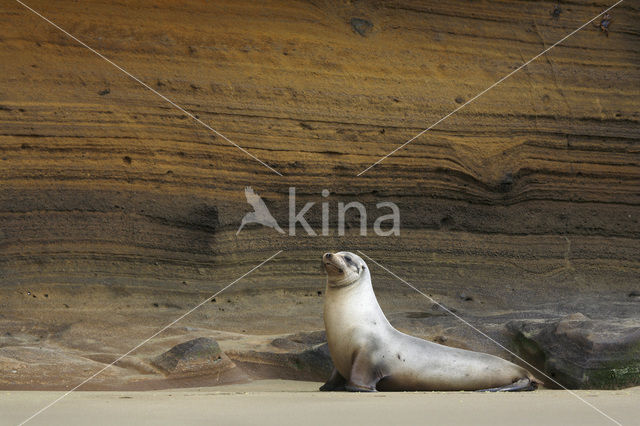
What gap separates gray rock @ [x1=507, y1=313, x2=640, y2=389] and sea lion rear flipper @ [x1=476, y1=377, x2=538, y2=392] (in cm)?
39

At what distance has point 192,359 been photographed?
246 inches

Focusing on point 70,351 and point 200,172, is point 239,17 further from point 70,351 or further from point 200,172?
point 70,351

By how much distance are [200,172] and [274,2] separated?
2.04 metres

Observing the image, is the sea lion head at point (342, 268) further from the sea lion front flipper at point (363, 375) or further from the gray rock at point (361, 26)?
the gray rock at point (361, 26)

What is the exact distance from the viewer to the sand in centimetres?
364

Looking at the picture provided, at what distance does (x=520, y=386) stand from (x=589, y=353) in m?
0.62

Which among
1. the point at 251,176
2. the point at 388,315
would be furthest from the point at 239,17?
the point at 388,315

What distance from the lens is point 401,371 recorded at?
568 centimetres

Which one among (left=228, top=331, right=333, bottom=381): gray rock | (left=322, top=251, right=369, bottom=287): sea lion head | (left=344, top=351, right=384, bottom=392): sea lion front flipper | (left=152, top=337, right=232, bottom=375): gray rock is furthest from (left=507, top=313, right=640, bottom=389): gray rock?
(left=152, top=337, right=232, bottom=375): gray rock

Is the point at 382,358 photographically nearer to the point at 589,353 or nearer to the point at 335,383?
the point at 335,383

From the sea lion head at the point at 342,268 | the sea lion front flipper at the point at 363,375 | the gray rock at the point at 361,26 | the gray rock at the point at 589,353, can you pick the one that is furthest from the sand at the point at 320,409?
the gray rock at the point at 361,26

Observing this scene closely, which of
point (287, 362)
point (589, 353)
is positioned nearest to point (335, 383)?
point (287, 362)

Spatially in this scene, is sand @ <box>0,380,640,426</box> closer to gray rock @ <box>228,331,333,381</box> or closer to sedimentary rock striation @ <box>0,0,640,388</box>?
gray rock @ <box>228,331,333,381</box>

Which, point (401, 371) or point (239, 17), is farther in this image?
point (239, 17)
